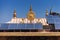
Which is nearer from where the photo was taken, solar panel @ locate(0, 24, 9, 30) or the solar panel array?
the solar panel array

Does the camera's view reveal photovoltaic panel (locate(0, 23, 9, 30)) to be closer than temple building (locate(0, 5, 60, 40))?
No

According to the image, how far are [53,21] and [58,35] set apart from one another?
2895mm

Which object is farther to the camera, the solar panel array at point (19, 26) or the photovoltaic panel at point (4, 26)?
the photovoltaic panel at point (4, 26)

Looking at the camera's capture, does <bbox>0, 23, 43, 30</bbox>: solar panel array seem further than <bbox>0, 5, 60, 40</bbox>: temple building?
Yes

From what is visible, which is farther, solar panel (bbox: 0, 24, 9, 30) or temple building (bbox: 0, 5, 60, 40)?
solar panel (bbox: 0, 24, 9, 30)

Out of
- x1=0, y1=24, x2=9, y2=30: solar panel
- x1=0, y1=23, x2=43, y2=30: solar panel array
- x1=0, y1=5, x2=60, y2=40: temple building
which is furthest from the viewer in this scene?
x1=0, y1=24, x2=9, y2=30: solar panel

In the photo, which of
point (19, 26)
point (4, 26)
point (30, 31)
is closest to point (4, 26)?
point (4, 26)

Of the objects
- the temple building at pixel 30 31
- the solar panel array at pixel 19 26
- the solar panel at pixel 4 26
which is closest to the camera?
the temple building at pixel 30 31

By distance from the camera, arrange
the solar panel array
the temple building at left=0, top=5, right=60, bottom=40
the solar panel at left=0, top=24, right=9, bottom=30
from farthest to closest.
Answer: the solar panel at left=0, top=24, right=9, bottom=30 < the solar panel array < the temple building at left=0, top=5, right=60, bottom=40

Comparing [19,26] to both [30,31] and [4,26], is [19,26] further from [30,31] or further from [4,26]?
[4,26]

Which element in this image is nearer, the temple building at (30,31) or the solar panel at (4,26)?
the temple building at (30,31)

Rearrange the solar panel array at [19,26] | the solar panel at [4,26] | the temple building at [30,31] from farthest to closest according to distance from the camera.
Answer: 1. the solar panel at [4,26]
2. the solar panel array at [19,26]
3. the temple building at [30,31]

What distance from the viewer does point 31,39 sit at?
12.5 m

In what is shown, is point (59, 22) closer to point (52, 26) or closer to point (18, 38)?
point (52, 26)
